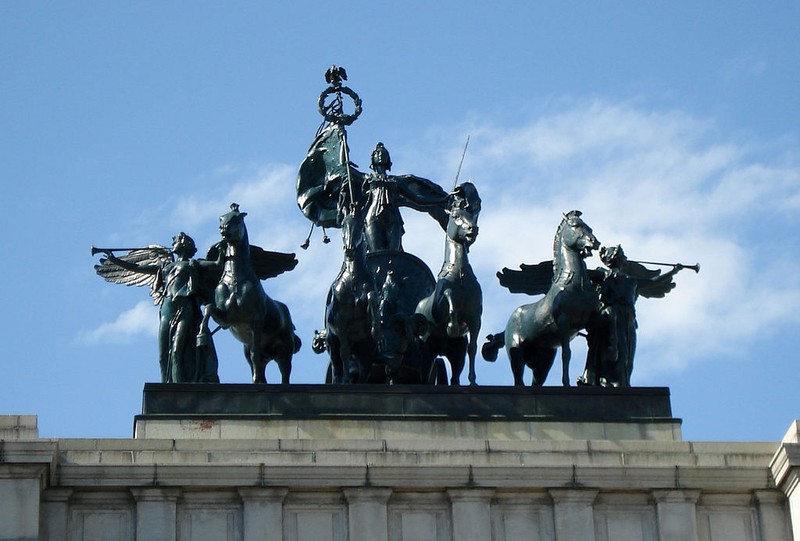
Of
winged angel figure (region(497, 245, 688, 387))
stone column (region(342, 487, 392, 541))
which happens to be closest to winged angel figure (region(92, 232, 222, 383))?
stone column (region(342, 487, 392, 541))

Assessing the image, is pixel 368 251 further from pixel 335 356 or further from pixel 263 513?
pixel 263 513

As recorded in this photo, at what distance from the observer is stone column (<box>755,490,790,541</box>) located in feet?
125

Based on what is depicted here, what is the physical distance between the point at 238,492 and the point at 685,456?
20.9ft

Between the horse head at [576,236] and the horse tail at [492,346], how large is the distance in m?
1.81

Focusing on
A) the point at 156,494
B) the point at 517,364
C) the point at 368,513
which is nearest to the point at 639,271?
the point at 517,364

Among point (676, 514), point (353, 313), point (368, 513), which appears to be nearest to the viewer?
point (368, 513)

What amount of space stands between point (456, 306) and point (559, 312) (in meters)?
1.55

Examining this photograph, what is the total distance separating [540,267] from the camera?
4300 cm

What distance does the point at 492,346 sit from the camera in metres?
42.0

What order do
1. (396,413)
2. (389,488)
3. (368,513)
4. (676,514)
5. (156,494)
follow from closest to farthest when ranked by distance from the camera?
(156,494)
(368,513)
(389,488)
(676,514)
(396,413)

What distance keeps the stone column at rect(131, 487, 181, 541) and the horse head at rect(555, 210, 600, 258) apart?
24.7 feet

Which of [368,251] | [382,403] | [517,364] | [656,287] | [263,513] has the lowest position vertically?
[263,513]

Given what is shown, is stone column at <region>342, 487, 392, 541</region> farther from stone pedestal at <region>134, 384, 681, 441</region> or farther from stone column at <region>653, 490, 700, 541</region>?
stone column at <region>653, 490, 700, 541</region>

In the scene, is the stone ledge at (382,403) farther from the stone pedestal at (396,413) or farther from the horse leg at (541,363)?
the horse leg at (541,363)
